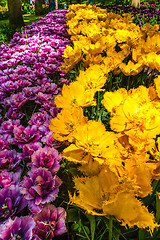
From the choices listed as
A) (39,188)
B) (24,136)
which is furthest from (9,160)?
(39,188)

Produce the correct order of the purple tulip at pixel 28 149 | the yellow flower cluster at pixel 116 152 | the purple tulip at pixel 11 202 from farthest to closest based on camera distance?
the purple tulip at pixel 28 149, the purple tulip at pixel 11 202, the yellow flower cluster at pixel 116 152

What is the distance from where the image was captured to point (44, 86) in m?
2.59

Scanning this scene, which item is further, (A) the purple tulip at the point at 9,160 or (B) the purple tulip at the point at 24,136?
(B) the purple tulip at the point at 24,136

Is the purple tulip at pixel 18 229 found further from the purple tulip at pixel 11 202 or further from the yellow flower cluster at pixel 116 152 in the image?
the yellow flower cluster at pixel 116 152

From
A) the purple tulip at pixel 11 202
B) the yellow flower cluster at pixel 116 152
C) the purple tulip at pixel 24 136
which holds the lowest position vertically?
the purple tulip at pixel 11 202

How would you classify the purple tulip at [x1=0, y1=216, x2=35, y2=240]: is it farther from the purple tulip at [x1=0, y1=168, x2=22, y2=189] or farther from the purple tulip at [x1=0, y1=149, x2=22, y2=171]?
the purple tulip at [x1=0, y1=149, x2=22, y2=171]

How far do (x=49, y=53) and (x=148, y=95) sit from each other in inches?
127

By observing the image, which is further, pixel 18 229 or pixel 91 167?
pixel 18 229

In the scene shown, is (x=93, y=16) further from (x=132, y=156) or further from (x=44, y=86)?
(x=132, y=156)

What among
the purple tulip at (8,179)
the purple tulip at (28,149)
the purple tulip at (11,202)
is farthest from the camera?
the purple tulip at (28,149)

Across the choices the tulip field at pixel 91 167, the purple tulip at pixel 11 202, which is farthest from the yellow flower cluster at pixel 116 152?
the purple tulip at pixel 11 202

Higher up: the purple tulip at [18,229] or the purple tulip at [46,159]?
the purple tulip at [46,159]

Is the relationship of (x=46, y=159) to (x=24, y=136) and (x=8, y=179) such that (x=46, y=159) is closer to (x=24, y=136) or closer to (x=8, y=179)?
(x=8, y=179)

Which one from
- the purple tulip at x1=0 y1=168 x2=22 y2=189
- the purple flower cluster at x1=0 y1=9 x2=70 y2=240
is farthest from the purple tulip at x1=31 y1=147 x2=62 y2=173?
the purple tulip at x1=0 y1=168 x2=22 y2=189
